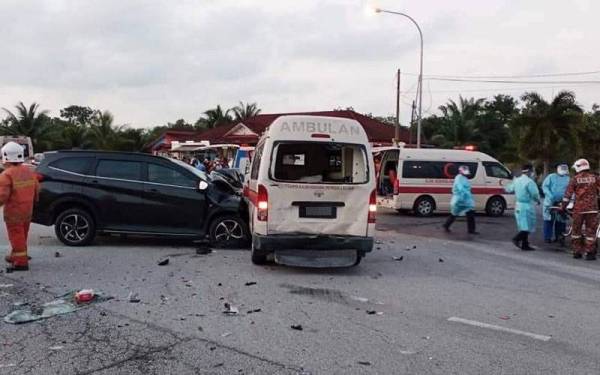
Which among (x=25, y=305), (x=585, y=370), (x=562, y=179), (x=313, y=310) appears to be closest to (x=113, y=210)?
(x=25, y=305)

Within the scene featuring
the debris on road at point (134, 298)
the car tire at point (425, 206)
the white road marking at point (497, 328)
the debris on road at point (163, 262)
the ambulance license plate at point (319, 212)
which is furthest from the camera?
the car tire at point (425, 206)

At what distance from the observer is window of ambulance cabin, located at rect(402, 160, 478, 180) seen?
17.2m

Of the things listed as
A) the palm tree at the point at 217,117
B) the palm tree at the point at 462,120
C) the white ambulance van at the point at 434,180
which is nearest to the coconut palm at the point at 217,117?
the palm tree at the point at 217,117

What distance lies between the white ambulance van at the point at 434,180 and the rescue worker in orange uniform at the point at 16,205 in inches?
443

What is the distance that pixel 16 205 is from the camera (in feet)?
26.2

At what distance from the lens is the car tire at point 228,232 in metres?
10.2

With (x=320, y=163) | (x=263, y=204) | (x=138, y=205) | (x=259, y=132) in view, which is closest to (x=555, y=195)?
(x=320, y=163)

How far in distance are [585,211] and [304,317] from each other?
6.73 metres

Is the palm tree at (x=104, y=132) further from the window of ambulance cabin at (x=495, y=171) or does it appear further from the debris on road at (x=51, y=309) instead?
the debris on road at (x=51, y=309)

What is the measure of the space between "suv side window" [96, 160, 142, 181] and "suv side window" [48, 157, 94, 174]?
196 mm

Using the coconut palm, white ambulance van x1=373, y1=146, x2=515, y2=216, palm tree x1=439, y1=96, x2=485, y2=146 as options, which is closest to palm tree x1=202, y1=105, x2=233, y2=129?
the coconut palm

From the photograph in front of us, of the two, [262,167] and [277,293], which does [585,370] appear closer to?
[277,293]

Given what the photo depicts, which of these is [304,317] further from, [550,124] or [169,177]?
[550,124]

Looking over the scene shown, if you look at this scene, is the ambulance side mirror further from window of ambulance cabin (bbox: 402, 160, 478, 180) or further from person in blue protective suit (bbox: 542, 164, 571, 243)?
window of ambulance cabin (bbox: 402, 160, 478, 180)
